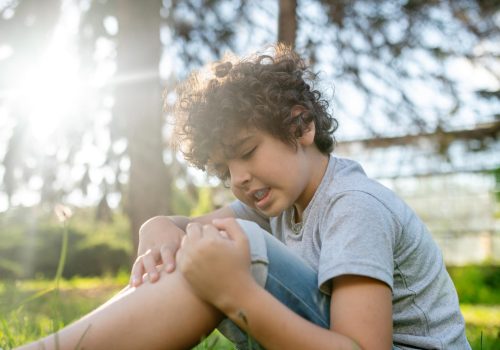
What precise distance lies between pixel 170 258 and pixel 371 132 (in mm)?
4469

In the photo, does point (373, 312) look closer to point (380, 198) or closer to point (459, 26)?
point (380, 198)

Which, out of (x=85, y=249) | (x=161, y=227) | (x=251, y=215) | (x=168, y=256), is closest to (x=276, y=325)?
(x=168, y=256)

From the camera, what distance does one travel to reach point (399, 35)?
220 inches

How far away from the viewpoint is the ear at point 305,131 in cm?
177

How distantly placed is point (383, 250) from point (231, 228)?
1.12 ft

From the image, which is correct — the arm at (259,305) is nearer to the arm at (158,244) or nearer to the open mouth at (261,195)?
the arm at (158,244)

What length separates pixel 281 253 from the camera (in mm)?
1454

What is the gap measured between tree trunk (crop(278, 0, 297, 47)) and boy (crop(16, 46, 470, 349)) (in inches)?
104

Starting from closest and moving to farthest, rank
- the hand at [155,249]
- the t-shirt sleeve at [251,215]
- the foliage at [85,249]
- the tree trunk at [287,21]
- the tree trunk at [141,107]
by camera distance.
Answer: the hand at [155,249], the t-shirt sleeve at [251,215], the tree trunk at [287,21], the tree trunk at [141,107], the foliage at [85,249]

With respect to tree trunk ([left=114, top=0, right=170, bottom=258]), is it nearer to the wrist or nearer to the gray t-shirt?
the wrist

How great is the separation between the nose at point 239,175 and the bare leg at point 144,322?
1.23 feet

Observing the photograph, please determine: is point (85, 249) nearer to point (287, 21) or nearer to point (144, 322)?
point (287, 21)

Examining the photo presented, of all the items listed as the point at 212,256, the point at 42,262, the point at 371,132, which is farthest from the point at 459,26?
the point at 42,262

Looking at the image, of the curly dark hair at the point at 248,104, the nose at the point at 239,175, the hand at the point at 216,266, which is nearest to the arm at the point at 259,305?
the hand at the point at 216,266
